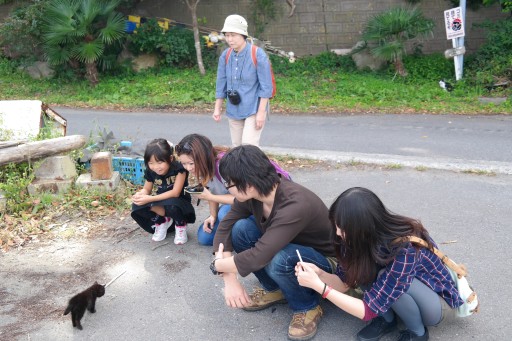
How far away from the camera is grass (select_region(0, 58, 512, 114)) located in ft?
37.7

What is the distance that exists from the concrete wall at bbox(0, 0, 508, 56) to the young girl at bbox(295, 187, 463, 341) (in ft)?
45.3

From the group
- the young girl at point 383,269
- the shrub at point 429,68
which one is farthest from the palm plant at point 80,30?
the young girl at point 383,269

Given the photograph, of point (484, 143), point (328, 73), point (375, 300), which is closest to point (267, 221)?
point (375, 300)

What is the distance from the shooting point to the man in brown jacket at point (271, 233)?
3.02m

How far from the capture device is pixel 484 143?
8.06 metres

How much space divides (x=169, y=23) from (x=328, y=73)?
16.6 ft

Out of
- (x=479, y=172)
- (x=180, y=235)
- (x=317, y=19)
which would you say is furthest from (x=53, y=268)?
(x=317, y=19)

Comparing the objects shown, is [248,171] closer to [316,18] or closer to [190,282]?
[190,282]

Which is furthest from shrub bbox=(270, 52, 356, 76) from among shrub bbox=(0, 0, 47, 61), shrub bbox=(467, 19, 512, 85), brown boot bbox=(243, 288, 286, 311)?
brown boot bbox=(243, 288, 286, 311)

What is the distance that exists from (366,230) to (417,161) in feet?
13.3

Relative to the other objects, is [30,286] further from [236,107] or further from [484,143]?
[484,143]

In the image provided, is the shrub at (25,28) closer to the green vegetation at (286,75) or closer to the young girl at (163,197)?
the green vegetation at (286,75)

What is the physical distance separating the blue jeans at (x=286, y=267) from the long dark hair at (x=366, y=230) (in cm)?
33

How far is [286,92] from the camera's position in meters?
12.8
